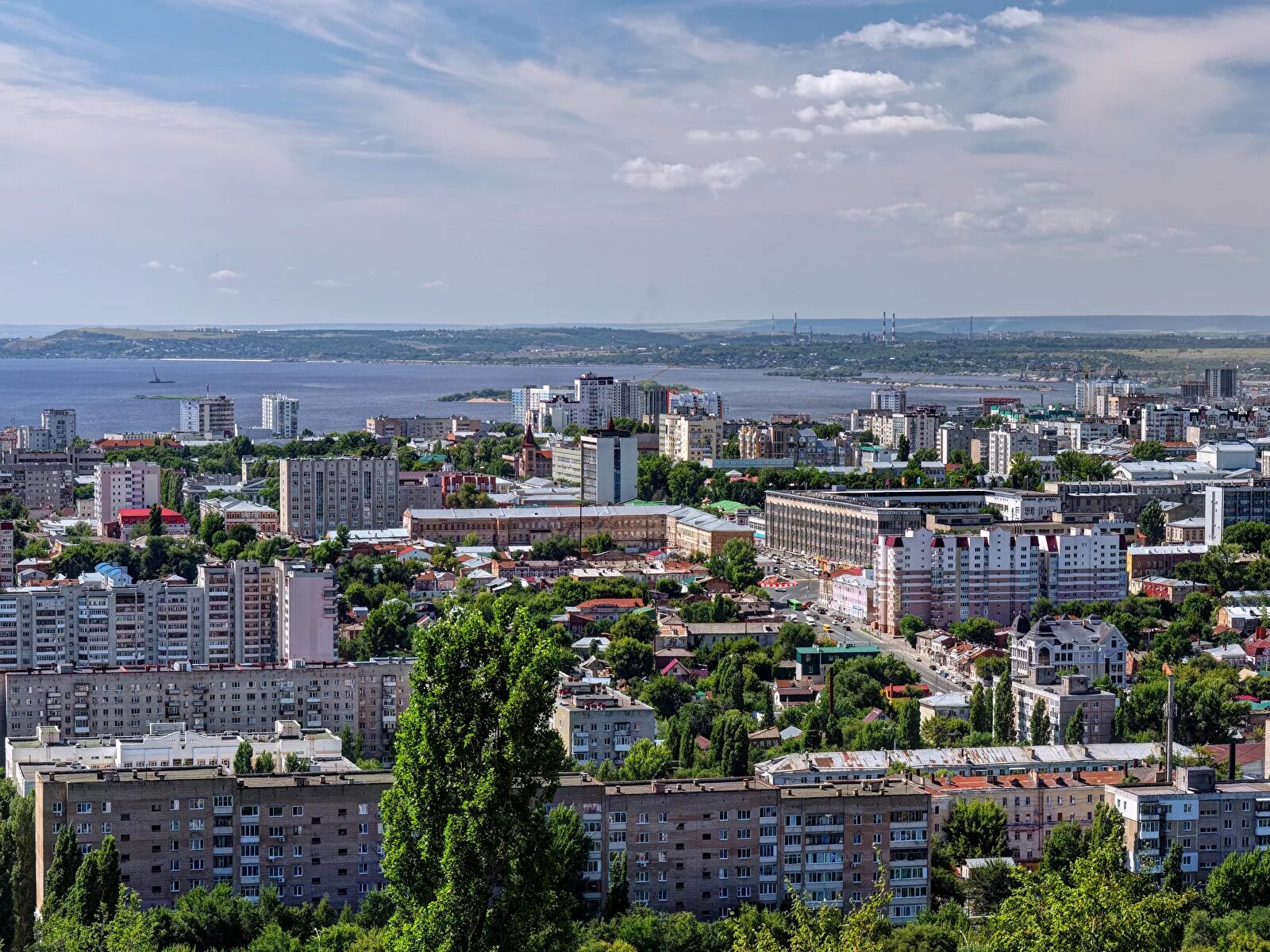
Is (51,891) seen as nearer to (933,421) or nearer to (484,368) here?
(933,421)

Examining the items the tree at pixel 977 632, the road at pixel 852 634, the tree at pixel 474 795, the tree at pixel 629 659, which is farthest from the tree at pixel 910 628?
the tree at pixel 474 795

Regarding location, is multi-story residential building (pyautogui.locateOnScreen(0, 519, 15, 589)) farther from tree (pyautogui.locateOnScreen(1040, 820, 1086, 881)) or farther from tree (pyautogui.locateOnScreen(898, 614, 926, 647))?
tree (pyautogui.locateOnScreen(1040, 820, 1086, 881))

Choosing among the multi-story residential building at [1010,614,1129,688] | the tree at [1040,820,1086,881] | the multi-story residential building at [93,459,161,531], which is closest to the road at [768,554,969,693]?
the multi-story residential building at [1010,614,1129,688]

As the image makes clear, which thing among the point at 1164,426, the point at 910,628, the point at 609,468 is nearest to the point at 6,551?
the point at 910,628

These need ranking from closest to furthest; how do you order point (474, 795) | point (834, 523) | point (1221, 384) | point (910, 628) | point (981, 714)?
1. point (474, 795)
2. point (981, 714)
3. point (910, 628)
4. point (834, 523)
5. point (1221, 384)

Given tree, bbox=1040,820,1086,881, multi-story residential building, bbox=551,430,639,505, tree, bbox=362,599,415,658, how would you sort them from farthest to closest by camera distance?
1. multi-story residential building, bbox=551,430,639,505
2. tree, bbox=362,599,415,658
3. tree, bbox=1040,820,1086,881

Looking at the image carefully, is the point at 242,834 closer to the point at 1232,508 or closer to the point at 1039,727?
the point at 1039,727

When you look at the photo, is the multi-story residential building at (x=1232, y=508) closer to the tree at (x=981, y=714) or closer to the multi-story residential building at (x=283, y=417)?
the tree at (x=981, y=714)
